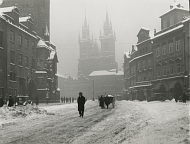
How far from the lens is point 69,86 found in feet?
478

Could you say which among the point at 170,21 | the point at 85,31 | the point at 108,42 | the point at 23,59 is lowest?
the point at 23,59

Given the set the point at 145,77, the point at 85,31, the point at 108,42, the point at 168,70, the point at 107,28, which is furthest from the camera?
the point at 85,31

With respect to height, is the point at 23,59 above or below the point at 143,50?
below

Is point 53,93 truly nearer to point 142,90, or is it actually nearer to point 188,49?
point 142,90

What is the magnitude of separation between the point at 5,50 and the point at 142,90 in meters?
31.4

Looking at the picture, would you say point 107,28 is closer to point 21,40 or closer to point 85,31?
point 85,31

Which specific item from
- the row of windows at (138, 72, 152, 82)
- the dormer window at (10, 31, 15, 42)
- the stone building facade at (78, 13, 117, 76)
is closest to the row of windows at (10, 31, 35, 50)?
the dormer window at (10, 31, 15, 42)

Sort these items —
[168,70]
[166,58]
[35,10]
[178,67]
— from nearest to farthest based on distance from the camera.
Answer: [178,67], [168,70], [166,58], [35,10]

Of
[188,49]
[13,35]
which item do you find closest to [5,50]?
[13,35]

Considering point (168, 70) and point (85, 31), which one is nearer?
point (168, 70)

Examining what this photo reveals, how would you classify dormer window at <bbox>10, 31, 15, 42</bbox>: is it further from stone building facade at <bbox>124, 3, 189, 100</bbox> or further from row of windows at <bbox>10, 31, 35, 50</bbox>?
stone building facade at <bbox>124, 3, 189, 100</bbox>

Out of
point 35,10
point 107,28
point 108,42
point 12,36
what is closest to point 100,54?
point 108,42

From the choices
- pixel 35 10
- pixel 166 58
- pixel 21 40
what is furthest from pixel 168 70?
pixel 35 10

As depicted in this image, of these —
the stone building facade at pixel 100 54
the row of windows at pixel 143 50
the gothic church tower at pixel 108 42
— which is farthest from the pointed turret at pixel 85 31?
the row of windows at pixel 143 50
